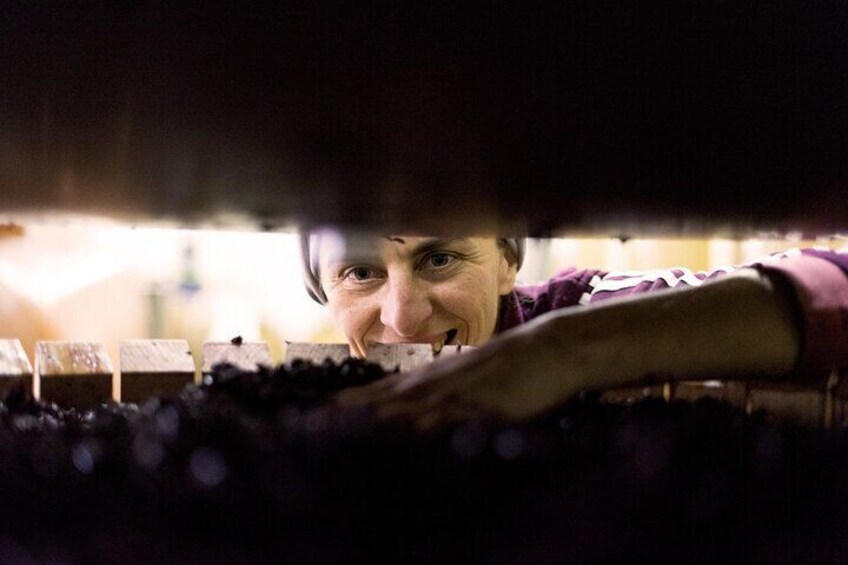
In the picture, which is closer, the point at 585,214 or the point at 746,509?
the point at 746,509

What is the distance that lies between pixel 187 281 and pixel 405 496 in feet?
8.45

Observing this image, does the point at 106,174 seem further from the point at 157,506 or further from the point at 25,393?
the point at 157,506

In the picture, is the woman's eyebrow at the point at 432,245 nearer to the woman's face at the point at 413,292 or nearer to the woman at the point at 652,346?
the woman's face at the point at 413,292

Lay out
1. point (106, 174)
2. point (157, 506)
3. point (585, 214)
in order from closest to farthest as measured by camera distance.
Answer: point (157, 506) < point (106, 174) < point (585, 214)

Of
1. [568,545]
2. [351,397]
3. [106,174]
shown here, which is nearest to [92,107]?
[106,174]

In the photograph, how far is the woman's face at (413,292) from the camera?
4.29 ft

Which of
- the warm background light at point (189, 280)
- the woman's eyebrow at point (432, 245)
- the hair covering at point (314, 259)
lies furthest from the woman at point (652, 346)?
the warm background light at point (189, 280)

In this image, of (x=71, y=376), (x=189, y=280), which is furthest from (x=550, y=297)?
(x=189, y=280)

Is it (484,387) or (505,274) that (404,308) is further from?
(484,387)

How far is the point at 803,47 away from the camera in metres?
0.36

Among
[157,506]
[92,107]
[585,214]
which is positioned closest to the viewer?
[157,506]

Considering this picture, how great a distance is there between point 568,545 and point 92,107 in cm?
34

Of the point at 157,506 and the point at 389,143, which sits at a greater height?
the point at 389,143

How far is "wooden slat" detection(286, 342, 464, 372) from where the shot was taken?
2.11 feet
